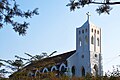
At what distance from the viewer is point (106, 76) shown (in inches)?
374

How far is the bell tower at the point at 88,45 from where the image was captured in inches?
1987

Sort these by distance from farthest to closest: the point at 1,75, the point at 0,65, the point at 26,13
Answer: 1. the point at 1,75
2. the point at 0,65
3. the point at 26,13

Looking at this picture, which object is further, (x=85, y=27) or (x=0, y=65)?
(x=85, y=27)

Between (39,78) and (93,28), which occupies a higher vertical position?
(93,28)

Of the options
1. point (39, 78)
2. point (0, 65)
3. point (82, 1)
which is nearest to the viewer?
point (82, 1)

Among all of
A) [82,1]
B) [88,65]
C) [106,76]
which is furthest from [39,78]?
[88,65]

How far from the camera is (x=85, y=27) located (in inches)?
2016

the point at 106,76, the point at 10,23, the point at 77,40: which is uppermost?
the point at 77,40

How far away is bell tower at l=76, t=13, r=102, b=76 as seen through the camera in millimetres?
50469

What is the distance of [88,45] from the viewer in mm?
50500

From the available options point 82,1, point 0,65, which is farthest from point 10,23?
point 0,65

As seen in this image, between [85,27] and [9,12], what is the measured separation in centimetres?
4364

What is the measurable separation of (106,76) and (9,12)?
3134 mm

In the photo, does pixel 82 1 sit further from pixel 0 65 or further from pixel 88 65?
pixel 88 65
